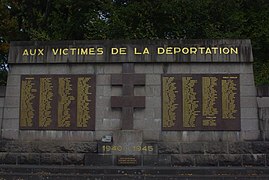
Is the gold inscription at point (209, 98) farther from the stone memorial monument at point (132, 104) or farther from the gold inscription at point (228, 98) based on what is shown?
the gold inscription at point (228, 98)

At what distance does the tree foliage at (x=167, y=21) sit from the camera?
1830 centimetres

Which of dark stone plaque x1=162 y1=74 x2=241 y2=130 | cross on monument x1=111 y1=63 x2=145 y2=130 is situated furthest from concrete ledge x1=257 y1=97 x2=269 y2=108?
cross on monument x1=111 y1=63 x2=145 y2=130

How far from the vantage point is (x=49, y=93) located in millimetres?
12094

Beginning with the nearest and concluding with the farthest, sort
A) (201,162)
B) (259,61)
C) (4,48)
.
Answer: (201,162)
(259,61)
(4,48)

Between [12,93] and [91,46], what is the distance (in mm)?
3226

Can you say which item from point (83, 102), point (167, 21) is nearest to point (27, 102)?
point (83, 102)

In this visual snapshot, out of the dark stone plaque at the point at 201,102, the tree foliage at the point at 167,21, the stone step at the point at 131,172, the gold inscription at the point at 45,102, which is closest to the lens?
the stone step at the point at 131,172

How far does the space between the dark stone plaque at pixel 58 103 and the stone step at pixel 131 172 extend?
1651 mm

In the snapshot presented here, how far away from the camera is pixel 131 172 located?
10438mm

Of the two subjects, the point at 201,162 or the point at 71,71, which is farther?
the point at 71,71

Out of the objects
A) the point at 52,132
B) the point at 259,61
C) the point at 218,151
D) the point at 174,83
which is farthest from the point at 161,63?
the point at 259,61

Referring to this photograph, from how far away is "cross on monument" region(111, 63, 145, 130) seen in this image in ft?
38.6

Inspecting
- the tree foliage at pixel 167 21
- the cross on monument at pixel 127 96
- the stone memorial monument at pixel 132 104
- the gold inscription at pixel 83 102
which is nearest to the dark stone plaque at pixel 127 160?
the stone memorial monument at pixel 132 104

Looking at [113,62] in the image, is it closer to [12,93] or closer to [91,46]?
[91,46]
